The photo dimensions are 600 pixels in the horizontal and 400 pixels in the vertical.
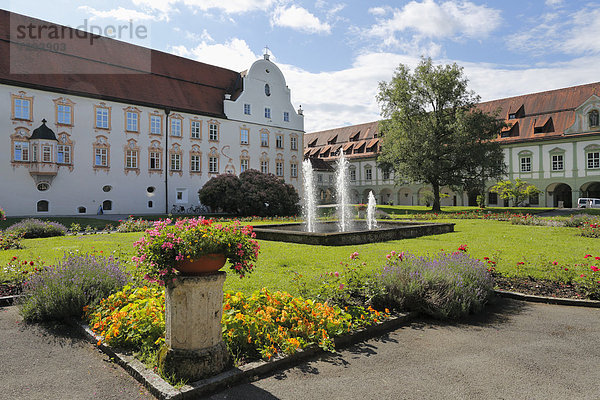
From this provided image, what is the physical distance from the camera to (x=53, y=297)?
222 inches

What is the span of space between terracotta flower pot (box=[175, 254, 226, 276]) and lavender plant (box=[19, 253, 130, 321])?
9.22ft

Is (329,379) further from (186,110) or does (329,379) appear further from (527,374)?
(186,110)

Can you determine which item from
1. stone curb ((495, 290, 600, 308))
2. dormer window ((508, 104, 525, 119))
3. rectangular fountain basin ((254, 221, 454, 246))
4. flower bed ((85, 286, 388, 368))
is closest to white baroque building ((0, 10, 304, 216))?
rectangular fountain basin ((254, 221, 454, 246))

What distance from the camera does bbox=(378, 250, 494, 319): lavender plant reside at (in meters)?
5.90

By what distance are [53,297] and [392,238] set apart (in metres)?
11.1

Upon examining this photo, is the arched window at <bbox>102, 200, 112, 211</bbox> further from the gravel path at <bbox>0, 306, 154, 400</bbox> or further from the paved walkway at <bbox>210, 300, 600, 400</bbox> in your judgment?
the paved walkway at <bbox>210, 300, 600, 400</bbox>

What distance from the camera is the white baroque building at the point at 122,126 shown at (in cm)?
2873

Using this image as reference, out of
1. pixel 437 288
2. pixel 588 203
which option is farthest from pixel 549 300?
pixel 588 203

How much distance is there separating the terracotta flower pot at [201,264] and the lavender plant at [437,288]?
3.31 m

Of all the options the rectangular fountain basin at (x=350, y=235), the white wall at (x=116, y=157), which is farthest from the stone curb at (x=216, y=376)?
the white wall at (x=116, y=157)

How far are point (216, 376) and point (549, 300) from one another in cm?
583

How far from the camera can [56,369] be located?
4.17 m

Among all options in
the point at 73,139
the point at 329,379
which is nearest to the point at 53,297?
the point at 329,379

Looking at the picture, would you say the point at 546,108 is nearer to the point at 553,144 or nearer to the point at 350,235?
the point at 553,144
